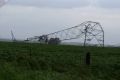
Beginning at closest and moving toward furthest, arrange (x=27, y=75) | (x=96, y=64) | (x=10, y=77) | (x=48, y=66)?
1. (x=10, y=77)
2. (x=27, y=75)
3. (x=48, y=66)
4. (x=96, y=64)

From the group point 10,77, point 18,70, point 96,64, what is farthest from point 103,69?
point 10,77

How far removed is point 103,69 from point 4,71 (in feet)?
30.1

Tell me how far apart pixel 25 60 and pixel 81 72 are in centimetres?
516

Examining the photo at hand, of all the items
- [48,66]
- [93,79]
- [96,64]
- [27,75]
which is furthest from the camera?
[96,64]

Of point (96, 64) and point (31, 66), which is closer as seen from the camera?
point (31, 66)

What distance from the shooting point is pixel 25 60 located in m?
33.9

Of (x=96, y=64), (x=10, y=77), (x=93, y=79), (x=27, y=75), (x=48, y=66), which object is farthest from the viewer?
(x=96, y=64)

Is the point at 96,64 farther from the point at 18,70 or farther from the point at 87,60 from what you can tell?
the point at 18,70

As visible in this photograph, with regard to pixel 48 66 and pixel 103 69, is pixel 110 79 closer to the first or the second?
pixel 103 69

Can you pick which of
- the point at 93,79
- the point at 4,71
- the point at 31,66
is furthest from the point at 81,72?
the point at 4,71

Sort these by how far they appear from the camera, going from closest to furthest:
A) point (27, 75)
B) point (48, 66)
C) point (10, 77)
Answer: point (10, 77) < point (27, 75) < point (48, 66)

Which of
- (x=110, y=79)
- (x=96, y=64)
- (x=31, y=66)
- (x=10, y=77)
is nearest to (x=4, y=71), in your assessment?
(x=10, y=77)

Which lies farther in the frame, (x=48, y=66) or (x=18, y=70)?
(x=48, y=66)

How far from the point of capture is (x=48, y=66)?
107 feet
